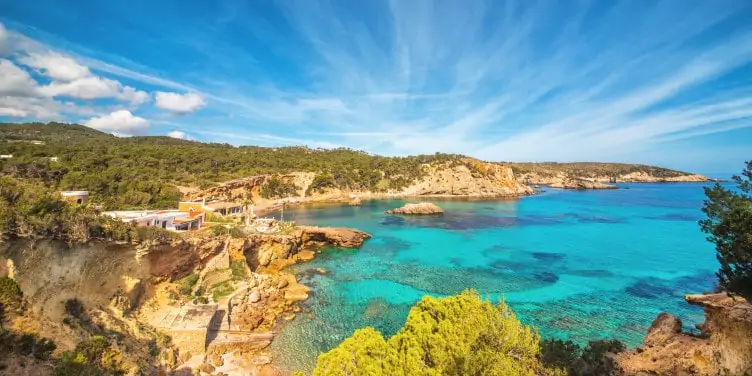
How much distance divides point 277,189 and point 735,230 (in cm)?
6683

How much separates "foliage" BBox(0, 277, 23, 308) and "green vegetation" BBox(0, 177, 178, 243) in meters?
1.87

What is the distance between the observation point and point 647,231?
45594mm

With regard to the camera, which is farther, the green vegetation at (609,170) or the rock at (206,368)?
the green vegetation at (609,170)

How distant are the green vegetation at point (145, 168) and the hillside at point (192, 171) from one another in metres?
0.08

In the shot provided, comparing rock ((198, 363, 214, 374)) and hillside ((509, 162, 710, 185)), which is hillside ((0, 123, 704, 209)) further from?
hillside ((509, 162, 710, 185))

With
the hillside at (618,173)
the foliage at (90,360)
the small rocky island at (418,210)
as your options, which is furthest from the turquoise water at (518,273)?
the hillside at (618,173)

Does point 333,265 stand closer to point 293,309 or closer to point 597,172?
point 293,309

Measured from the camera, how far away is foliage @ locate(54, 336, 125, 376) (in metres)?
8.52

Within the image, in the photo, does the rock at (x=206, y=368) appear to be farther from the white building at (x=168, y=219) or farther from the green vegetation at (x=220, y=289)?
the white building at (x=168, y=219)

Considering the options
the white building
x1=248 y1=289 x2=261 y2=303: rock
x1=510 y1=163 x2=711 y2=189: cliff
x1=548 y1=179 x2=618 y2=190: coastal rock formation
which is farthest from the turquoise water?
x1=510 y1=163 x2=711 y2=189: cliff

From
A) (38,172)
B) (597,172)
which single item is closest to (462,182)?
(38,172)

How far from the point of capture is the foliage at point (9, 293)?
10.5m

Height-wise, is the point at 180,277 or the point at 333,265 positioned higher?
the point at 180,277

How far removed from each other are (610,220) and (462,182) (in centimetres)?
3907
